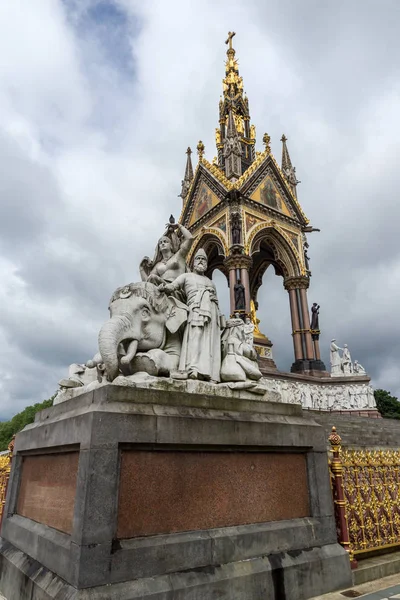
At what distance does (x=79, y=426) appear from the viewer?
3295 mm

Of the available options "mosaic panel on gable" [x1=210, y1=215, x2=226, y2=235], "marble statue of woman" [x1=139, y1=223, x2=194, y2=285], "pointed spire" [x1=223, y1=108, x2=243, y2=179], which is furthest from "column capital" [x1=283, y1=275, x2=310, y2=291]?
"marble statue of woman" [x1=139, y1=223, x2=194, y2=285]

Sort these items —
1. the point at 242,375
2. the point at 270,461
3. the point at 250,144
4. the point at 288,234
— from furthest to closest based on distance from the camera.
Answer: the point at 250,144
the point at 288,234
the point at 242,375
the point at 270,461

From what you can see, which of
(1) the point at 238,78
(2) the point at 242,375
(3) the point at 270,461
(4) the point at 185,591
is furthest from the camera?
(1) the point at 238,78

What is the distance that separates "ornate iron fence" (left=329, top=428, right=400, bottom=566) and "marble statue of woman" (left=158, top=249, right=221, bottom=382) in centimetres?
173

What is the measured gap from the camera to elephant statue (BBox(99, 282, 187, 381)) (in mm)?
3896

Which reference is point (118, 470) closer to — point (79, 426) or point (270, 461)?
point (79, 426)

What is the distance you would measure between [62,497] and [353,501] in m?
3.23

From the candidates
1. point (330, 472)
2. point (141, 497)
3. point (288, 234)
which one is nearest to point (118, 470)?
point (141, 497)

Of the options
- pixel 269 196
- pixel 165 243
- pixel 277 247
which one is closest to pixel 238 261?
pixel 277 247

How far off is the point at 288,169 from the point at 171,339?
30776mm

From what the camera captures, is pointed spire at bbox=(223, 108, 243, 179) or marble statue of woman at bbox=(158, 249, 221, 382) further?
pointed spire at bbox=(223, 108, 243, 179)

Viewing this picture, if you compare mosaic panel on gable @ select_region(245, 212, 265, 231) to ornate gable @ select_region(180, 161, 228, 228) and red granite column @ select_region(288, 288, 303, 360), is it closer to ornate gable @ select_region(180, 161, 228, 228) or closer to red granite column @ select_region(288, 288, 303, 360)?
ornate gable @ select_region(180, 161, 228, 228)

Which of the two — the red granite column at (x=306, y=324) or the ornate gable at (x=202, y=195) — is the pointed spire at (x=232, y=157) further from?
the red granite column at (x=306, y=324)

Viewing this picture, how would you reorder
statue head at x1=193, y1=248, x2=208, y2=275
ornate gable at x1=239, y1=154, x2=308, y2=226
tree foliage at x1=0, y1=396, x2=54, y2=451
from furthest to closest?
1. tree foliage at x1=0, y1=396, x2=54, y2=451
2. ornate gable at x1=239, y1=154, x2=308, y2=226
3. statue head at x1=193, y1=248, x2=208, y2=275
